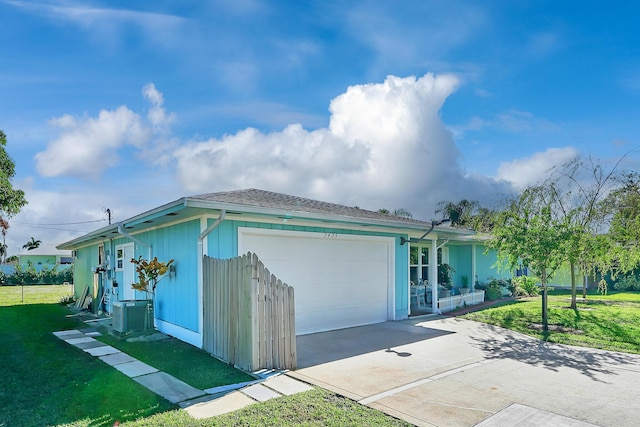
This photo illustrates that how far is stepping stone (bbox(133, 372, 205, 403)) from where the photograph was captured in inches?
195

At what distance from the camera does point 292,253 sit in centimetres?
903

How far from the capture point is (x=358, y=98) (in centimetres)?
1276

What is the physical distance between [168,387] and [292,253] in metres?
4.22

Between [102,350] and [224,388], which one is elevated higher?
[224,388]

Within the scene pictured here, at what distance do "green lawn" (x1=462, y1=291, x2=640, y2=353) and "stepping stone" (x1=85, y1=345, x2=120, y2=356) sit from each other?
29.4 ft

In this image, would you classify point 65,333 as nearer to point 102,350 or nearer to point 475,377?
point 102,350

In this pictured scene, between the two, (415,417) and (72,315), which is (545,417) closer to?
(415,417)

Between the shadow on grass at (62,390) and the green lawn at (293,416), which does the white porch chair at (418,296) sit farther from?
the shadow on grass at (62,390)

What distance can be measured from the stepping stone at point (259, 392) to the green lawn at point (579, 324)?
6.52 metres

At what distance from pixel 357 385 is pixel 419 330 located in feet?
15.0

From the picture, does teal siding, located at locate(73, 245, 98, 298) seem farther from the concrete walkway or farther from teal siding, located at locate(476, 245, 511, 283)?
teal siding, located at locate(476, 245, 511, 283)

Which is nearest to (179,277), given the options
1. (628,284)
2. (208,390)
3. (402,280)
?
(208,390)

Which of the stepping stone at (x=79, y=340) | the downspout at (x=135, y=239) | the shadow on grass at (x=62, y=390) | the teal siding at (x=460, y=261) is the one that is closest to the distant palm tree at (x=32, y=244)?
the downspout at (x=135, y=239)

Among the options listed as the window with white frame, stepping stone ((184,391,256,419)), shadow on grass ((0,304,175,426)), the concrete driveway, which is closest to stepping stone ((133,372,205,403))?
shadow on grass ((0,304,175,426))
